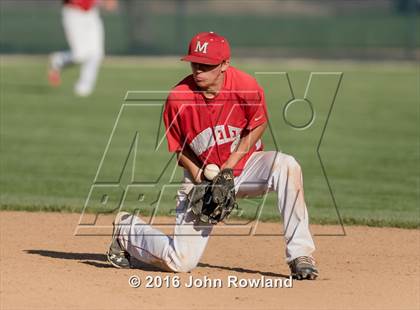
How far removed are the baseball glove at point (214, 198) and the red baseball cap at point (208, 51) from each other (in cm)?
80

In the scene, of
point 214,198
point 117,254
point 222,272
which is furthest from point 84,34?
point 214,198

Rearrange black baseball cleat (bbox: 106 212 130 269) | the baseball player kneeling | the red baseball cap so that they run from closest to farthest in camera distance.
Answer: the red baseball cap
the baseball player kneeling
black baseball cleat (bbox: 106 212 130 269)

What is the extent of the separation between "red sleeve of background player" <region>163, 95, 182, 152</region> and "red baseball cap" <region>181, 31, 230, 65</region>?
15.6 inches

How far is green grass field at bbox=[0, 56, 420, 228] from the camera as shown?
37.0 feet

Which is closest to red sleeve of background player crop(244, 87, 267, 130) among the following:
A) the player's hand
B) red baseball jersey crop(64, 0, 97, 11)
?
the player's hand

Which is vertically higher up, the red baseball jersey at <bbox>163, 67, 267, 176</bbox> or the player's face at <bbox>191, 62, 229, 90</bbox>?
the player's face at <bbox>191, 62, 229, 90</bbox>

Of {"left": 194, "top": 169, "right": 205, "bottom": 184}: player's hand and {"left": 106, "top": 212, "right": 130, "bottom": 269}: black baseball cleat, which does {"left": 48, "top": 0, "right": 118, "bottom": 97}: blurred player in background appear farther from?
{"left": 194, "top": 169, "right": 205, "bottom": 184}: player's hand

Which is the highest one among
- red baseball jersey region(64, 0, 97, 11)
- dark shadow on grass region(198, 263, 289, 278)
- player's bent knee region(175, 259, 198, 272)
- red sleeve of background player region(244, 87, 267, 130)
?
red sleeve of background player region(244, 87, 267, 130)

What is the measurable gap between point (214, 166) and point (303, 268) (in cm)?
98

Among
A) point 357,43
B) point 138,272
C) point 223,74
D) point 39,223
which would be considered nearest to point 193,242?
point 138,272

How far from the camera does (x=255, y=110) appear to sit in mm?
7352

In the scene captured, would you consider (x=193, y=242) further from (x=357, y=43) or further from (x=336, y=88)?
(x=357, y=43)

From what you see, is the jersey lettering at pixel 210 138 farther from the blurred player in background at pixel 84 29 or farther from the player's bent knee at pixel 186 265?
the blurred player in background at pixel 84 29

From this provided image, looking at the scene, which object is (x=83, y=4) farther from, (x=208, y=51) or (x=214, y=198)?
(x=214, y=198)
